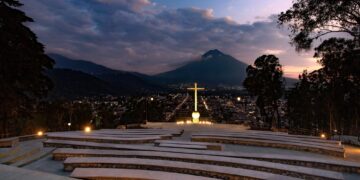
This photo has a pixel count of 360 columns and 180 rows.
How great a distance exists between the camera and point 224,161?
12086 millimetres

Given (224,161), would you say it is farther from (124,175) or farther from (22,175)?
(22,175)

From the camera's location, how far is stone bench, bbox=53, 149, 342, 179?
10.7 metres

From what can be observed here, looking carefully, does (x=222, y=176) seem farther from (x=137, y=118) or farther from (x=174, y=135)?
(x=137, y=118)

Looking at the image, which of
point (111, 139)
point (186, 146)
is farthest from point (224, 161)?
point (111, 139)

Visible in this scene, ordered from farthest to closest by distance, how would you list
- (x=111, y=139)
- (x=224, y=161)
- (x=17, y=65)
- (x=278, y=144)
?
(x=17, y=65), (x=278, y=144), (x=111, y=139), (x=224, y=161)

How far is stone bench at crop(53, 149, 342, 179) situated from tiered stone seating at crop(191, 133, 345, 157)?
5861 mm

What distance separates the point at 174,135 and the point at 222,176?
477 inches

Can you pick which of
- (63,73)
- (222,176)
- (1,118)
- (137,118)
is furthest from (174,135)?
(63,73)

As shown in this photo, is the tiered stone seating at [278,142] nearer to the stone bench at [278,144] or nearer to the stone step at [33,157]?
the stone bench at [278,144]

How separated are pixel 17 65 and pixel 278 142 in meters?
20.1

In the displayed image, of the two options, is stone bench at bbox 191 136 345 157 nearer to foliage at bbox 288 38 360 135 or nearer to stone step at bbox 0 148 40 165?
foliage at bbox 288 38 360 135

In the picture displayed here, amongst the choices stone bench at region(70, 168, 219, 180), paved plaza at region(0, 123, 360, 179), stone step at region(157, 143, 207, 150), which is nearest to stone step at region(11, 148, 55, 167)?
paved plaza at region(0, 123, 360, 179)

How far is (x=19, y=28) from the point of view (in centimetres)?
2434

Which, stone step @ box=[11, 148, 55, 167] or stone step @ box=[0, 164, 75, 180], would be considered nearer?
stone step @ box=[0, 164, 75, 180]
